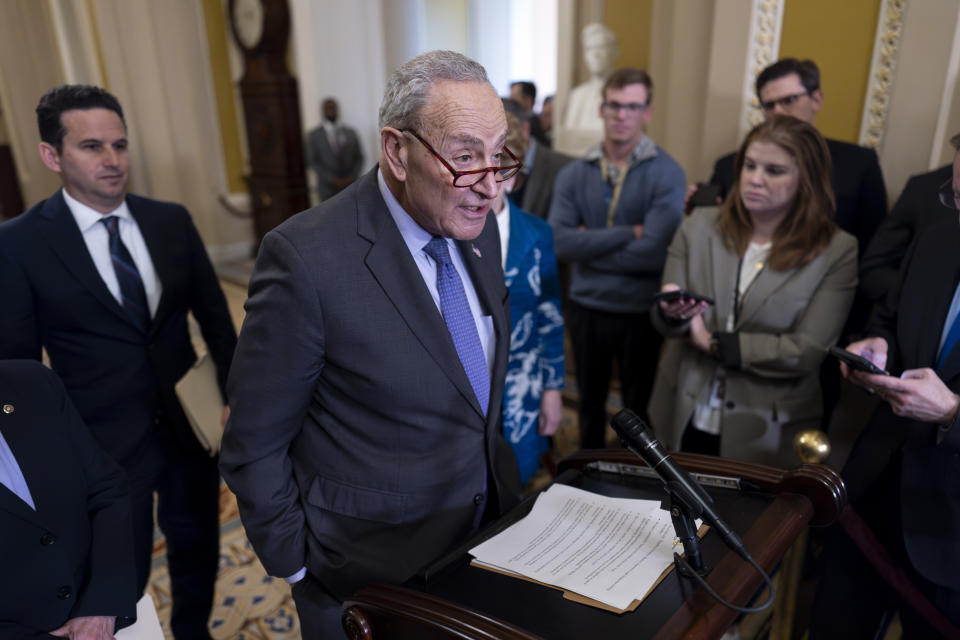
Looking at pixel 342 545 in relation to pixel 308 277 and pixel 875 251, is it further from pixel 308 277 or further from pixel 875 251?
pixel 875 251

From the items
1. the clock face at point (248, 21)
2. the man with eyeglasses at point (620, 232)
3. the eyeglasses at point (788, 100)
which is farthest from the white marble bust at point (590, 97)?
the clock face at point (248, 21)

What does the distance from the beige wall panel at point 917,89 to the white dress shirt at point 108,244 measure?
3080mm

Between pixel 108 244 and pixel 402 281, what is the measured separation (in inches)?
44.4

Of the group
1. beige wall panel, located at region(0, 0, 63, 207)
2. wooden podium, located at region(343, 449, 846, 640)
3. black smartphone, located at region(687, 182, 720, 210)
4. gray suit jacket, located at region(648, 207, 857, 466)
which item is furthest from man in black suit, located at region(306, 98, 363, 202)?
wooden podium, located at region(343, 449, 846, 640)

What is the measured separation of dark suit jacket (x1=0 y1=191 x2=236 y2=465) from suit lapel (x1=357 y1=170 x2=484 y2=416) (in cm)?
99

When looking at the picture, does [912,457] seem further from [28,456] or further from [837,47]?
[837,47]

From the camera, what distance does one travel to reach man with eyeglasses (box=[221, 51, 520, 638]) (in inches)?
44.5

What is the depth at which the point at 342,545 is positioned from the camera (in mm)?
1280

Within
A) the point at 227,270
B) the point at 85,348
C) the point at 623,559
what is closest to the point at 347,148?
the point at 227,270

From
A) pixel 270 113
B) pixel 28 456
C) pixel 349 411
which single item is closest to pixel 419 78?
pixel 349 411

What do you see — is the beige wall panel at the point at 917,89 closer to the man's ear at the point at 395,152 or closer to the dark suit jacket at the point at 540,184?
the dark suit jacket at the point at 540,184

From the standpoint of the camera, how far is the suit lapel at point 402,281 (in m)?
1.20

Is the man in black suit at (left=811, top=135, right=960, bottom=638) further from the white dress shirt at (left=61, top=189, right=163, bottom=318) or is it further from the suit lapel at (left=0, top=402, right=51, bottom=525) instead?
the white dress shirt at (left=61, top=189, right=163, bottom=318)

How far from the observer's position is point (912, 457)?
157 centimetres
